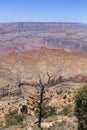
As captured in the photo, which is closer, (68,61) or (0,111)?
(0,111)

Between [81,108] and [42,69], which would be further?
[42,69]

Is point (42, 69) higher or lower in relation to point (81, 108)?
lower

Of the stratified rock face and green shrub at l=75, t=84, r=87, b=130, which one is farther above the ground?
green shrub at l=75, t=84, r=87, b=130

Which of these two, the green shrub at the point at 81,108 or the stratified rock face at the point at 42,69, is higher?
the green shrub at the point at 81,108

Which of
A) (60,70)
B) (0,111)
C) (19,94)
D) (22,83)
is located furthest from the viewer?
(60,70)

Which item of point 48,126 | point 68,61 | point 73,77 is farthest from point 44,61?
point 48,126

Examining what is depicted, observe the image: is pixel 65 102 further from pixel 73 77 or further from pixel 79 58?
pixel 79 58

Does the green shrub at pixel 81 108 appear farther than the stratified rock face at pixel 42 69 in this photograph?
No

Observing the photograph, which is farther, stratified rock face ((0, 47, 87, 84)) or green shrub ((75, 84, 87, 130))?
stratified rock face ((0, 47, 87, 84))
